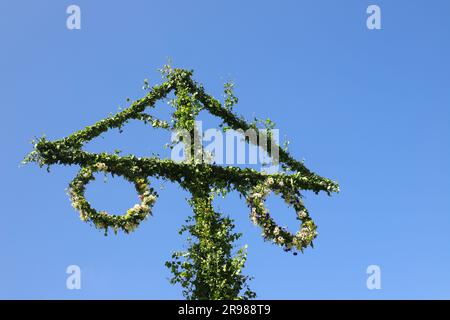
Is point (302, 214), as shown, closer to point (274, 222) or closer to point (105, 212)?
point (274, 222)

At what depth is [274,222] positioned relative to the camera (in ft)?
41.0

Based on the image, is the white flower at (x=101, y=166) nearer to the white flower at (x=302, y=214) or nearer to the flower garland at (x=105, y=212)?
the flower garland at (x=105, y=212)

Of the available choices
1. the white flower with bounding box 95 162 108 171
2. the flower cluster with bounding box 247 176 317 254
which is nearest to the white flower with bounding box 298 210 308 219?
the flower cluster with bounding box 247 176 317 254

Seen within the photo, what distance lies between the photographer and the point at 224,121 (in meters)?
14.0

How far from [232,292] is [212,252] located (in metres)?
0.85

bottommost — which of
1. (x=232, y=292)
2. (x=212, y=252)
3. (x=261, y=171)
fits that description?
(x=232, y=292)

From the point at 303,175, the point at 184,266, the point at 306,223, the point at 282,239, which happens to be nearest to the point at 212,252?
the point at 184,266

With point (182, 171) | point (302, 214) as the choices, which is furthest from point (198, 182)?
point (302, 214)

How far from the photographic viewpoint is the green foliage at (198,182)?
37.1 feet

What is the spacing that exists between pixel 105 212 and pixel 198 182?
2.01 m

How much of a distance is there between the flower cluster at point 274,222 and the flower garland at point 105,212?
2.19 m
